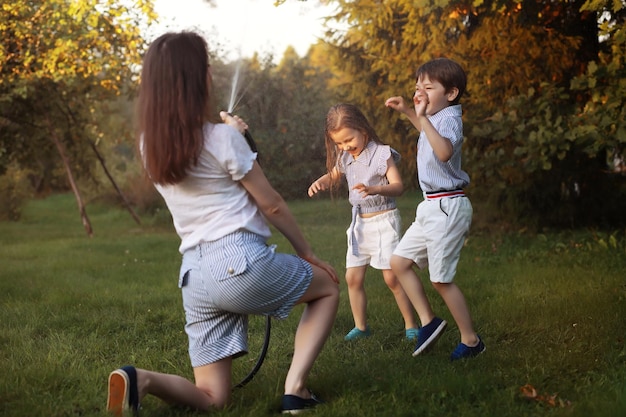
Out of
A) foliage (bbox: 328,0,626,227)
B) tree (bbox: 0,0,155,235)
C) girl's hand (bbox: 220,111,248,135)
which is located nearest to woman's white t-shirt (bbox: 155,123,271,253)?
girl's hand (bbox: 220,111,248,135)

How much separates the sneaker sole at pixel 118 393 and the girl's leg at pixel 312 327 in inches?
25.7

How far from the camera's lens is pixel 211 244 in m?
3.02

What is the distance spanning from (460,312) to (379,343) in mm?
609

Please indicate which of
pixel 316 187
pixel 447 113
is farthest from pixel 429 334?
pixel 447 113

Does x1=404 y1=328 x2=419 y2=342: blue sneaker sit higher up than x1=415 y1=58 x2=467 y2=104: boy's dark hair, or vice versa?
x1=415 y1=58 x2=467 y2=104: boy's dark hair

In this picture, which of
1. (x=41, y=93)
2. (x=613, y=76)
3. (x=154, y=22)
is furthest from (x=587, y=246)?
(x=41, y=93)

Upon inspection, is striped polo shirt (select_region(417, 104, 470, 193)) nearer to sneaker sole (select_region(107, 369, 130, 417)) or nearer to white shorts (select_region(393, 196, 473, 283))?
white shorts (select_region(393, 196, 473, 283))

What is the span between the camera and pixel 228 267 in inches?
116

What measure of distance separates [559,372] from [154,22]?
901 centimetres

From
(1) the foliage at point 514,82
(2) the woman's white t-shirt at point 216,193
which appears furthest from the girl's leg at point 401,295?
(1) the foliage at point 514,82

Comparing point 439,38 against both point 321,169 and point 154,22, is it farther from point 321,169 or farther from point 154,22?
point 154,22

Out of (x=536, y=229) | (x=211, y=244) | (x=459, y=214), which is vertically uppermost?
(x=211, y=244)

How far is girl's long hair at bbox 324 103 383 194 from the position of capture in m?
4.55

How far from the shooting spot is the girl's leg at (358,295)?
4.69 m
